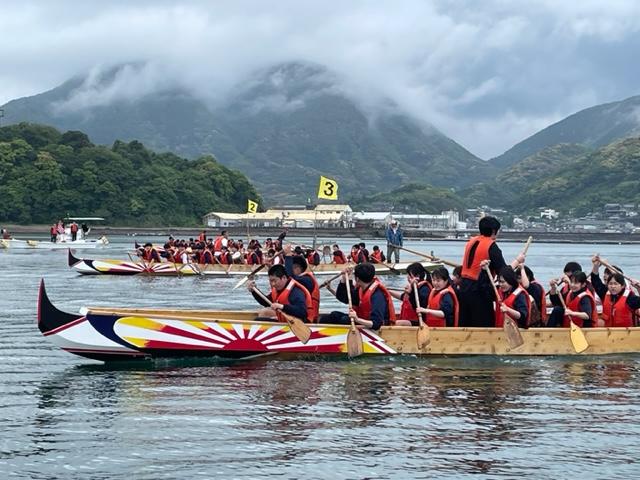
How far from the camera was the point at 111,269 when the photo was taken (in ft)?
131

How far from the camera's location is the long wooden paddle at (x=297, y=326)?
14.4 metres

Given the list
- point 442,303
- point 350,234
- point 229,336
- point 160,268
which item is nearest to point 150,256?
point 160,268

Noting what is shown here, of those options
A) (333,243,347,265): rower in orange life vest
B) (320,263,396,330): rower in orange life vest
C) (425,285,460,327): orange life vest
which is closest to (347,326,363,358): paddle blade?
(320,263,396,330): rower in orange life vest

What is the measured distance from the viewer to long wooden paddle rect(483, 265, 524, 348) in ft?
48.1

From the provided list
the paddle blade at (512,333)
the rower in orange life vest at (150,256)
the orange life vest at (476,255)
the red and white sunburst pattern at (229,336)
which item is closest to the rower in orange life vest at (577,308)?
the paddle blade at (512,333)

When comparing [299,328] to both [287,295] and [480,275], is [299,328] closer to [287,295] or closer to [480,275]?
[287,295]

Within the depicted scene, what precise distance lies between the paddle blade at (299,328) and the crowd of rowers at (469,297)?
0.16m

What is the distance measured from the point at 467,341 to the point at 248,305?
1242cm

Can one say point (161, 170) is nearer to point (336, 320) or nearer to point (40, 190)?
point (40, 190)

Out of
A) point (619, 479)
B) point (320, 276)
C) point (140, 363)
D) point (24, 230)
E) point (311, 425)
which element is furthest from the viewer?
point (24, 230)

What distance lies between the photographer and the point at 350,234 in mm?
142500

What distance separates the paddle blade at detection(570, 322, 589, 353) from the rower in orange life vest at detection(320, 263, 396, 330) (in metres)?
3.06

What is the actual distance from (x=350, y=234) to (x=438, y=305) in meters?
128

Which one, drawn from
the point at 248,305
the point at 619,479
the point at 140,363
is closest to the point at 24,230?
the point at 248,305
